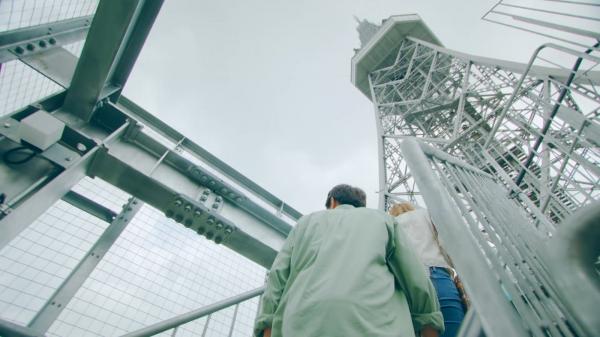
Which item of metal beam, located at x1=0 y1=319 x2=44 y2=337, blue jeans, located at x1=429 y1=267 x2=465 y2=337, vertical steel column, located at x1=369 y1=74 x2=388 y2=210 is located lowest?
metal beam, located at x1=0 y1=319 x2=44 y2=337

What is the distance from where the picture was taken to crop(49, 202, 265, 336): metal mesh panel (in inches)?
→ 98.7

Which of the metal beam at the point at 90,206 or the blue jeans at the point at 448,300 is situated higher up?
the metal beam at the point at 90,206

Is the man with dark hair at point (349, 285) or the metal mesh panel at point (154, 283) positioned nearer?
the man with dark hair at point (349, 285)

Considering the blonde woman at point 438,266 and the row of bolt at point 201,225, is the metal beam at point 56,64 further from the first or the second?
the blonde woman at point 438,266

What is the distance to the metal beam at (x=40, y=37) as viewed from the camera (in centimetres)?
224

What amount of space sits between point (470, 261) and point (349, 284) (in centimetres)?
42

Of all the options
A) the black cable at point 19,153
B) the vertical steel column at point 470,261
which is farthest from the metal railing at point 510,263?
the black cable at point 19,153

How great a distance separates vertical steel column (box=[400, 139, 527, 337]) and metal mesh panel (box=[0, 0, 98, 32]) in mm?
3068

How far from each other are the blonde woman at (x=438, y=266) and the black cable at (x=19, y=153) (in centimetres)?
294

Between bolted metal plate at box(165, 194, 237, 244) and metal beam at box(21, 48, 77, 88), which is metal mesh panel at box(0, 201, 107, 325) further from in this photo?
metal beam at box(21, 48, 77, 88)

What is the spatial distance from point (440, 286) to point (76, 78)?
3539 mm

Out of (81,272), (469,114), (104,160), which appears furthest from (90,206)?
(469,114)

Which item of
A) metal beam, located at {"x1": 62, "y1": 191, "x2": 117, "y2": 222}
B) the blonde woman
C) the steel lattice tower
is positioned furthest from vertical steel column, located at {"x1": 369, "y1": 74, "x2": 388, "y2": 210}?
metal beam, located at {"x1": 62, "y1": 191, "x2": 117, "y2": 222}

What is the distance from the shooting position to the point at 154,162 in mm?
3461
